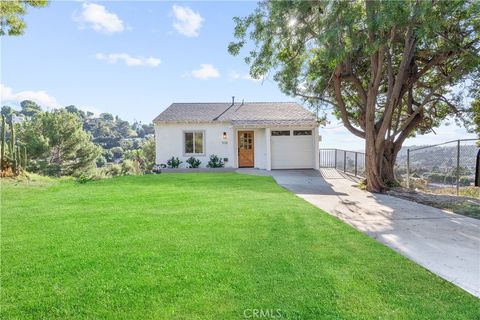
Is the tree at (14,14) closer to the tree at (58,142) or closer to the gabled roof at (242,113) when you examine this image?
the gabled roof at (242,113)

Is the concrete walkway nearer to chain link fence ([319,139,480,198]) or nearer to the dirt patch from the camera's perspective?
the dirt patch

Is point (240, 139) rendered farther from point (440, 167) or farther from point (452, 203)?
point (452, 203)

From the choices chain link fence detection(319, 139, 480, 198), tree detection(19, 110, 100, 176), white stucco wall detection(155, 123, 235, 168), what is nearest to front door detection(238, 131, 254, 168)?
white stucco wall detection(155, 123, 235, 168)

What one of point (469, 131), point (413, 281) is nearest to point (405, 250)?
point (413, 281)

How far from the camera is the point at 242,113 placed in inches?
715

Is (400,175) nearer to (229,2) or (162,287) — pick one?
(229,2)

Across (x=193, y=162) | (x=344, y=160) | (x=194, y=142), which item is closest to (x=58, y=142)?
(x=194, y=142)

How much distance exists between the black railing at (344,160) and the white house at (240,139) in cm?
140

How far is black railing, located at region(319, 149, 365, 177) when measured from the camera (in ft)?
49.5

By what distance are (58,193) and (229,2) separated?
9.13 metres

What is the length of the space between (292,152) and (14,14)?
13242mm

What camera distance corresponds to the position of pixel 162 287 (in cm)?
291

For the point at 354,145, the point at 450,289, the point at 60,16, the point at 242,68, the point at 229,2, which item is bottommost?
the point at 450,289

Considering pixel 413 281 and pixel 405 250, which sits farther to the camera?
pixel 405 250
